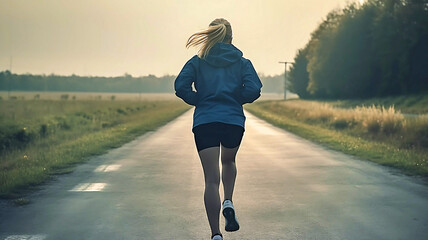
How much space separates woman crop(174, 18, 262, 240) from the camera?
14.3 ft

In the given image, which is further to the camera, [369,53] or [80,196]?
[369,53]

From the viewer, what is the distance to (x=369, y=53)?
53719 millimetres

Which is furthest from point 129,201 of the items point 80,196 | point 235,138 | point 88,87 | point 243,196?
point 88,87

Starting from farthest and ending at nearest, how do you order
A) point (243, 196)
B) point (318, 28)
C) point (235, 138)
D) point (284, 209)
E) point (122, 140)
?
point (318, 28), point (122, 140), point (243, 196), point (284, 209), point (235, 138)

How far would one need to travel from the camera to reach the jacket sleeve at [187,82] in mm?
4469

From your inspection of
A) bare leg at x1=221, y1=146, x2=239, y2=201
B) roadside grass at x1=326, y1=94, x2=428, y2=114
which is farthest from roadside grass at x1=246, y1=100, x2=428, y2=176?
roadside grass at x1=326, y1=94, x2=428, y2=114

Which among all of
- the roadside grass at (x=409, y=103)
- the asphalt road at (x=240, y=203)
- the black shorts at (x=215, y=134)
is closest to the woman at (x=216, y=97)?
the black shorts at (x=215, y=134)

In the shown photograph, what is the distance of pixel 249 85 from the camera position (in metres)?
4.52

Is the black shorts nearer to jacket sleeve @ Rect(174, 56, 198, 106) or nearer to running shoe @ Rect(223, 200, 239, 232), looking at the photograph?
jacket sleeve @ Rect(174, 56, 198, 106)

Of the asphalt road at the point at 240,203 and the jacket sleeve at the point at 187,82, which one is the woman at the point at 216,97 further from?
the asphalt road at the point at 240,203

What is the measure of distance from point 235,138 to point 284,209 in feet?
7.14

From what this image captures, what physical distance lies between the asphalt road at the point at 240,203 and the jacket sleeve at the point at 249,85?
54.7 inches

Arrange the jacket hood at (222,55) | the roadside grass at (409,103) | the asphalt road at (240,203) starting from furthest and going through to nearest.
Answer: the roadside grass at (409,103) → the asphalt road at (240,203) → the jacket hood at (222,55)

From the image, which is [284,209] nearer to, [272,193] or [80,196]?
[272,193]
